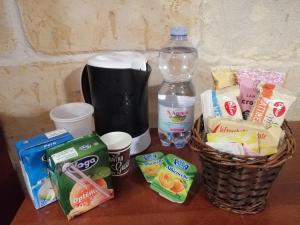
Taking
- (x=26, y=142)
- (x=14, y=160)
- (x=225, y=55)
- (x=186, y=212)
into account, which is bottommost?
(x=14, y=160)

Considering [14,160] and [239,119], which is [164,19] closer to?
[239,119]

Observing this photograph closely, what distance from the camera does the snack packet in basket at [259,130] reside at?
47 centimetres

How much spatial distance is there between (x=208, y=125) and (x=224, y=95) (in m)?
0.07

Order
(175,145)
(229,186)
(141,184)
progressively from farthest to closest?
(175,145)
(141,184)
(229,186)

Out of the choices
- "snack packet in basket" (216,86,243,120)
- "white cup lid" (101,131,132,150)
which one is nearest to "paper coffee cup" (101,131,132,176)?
"white cup lid" (101,131,132,150)

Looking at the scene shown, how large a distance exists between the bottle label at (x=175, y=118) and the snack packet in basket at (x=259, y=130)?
0.15 metres

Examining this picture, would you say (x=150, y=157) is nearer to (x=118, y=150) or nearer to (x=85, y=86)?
(x=118, y=150)

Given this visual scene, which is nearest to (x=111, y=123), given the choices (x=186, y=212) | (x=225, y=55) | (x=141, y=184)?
(x=141, y=184)

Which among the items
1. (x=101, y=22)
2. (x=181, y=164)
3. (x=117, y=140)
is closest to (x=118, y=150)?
(x=117, y=140)

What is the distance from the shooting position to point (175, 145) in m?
0.71

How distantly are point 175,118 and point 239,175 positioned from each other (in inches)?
9.5

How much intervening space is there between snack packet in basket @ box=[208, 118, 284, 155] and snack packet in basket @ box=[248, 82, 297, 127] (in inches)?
1.2

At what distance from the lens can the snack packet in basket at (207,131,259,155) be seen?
18.7 inches

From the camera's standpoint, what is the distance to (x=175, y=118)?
0.67 meters
